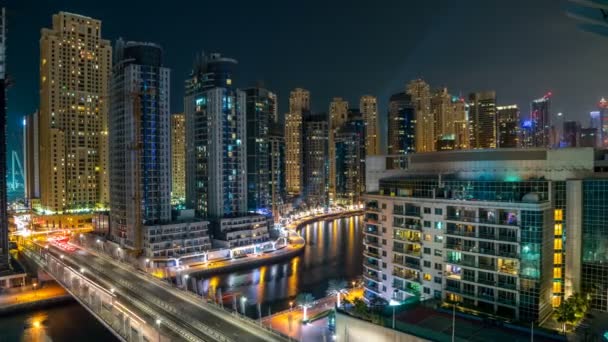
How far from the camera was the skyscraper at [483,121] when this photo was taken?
17375cm

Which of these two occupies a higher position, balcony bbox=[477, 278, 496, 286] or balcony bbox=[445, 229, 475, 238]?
balcony bbox=[445, 229, 475, 238]

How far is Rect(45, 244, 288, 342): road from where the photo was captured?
29703mm

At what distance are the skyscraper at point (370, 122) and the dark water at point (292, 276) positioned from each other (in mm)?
91895

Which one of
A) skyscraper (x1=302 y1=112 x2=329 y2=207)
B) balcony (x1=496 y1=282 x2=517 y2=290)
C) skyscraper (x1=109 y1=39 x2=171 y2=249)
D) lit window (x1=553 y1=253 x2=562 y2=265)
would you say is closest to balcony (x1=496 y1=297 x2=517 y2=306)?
balcony (x1=496 y1=282 x2=517 y2=290)

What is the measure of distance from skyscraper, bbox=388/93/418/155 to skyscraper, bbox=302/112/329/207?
1287 inches

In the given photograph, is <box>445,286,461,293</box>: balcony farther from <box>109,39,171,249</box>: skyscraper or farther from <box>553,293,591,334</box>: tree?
<box>109,39,171,249</box>: skyscraper

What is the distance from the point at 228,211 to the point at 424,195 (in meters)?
46.9

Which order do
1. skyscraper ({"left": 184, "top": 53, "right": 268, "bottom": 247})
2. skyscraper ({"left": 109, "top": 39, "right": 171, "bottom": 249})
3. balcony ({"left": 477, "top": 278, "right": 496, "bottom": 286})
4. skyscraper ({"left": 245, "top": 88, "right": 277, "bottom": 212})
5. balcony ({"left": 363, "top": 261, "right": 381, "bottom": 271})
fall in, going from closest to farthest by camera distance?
balcony ({"left": 477, "top": 278, "right": 496, "bottom": 286})
balcony ({"left": 363, "top": 261, "right": 381, "bottom": 271})
skyscraper ({"left": 109, "top": 39, "right": 171, "bottom": 249})
skyscraper ({"left": 184, "top": 53, "right": 268, "bottom": 247})
skyscraper ({"left": 245, "top": 88, "right": 277, "bottom": 212})

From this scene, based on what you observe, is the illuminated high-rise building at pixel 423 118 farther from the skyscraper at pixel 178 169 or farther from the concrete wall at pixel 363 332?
the concrete wall at pixel 363 332

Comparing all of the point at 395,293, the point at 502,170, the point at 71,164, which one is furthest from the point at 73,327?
the point at 71,164

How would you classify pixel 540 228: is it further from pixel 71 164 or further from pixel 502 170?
pixel 71 164

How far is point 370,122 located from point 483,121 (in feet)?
148

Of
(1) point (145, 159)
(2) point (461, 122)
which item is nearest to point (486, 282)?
(1) point (145, 159)

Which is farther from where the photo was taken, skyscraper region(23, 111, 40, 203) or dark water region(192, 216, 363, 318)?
skyscraper region(23, 111, 40, 203)
